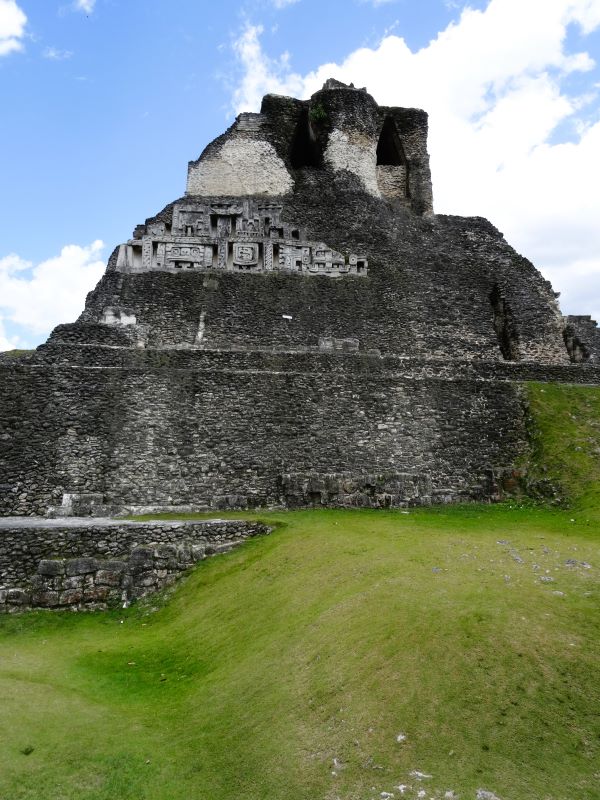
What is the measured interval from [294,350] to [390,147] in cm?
1824

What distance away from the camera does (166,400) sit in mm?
15688

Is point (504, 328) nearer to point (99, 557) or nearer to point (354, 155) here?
point (354, 155)

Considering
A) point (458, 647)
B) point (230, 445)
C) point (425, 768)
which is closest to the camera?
point (425, 768)

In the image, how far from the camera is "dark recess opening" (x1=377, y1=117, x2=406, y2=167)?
100ft

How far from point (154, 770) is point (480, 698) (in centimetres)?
314

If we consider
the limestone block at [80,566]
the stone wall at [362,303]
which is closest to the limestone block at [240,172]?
the stone wall at [362,303]

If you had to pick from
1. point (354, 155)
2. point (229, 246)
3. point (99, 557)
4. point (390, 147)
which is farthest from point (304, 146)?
point (99, 557)

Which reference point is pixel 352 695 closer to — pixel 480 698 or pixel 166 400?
pixel 480 698

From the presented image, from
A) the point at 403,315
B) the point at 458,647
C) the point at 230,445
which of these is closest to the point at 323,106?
the point at 403,315

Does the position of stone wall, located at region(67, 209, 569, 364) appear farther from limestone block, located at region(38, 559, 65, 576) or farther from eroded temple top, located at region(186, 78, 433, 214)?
limestone block, located at region(38, 559, 65, 576)

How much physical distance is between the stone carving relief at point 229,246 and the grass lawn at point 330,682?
13.7m

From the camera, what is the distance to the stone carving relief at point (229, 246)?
21906mm

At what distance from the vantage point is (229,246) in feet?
73.5

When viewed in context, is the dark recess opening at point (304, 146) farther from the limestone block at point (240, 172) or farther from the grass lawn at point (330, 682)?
the grass lawn at point (330, 682)
